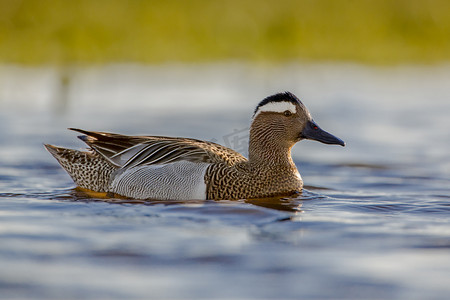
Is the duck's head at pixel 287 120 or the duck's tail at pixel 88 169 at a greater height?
the duck's head at pixel 287 120

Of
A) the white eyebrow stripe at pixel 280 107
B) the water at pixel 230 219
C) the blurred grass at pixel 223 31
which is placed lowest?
the water at pixel 230 219

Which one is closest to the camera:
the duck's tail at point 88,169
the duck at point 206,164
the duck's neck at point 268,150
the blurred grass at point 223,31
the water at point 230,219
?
the water at point 230,219

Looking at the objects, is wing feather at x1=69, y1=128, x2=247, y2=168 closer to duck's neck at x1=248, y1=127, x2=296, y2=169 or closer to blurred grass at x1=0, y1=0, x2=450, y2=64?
duck's neck at x1=248, y1=127, x2=296, y2=169

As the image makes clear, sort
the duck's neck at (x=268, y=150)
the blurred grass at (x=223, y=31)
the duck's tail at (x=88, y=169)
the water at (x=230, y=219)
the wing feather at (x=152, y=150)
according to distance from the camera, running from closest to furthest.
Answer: the water at (x=230, y=219) < the wing feather at (x=152, y=150) < the duck's neck at (x=268, y=150) < the duck's tail at (x=88, y=169) < the blurred grass at (x=223, y=31)

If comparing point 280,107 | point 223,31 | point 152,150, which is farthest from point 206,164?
point 223,31

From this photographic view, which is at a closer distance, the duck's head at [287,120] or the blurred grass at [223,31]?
the duck's head at [287,120]

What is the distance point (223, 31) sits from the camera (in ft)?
57.1

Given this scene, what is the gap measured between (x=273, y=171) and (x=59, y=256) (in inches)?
113

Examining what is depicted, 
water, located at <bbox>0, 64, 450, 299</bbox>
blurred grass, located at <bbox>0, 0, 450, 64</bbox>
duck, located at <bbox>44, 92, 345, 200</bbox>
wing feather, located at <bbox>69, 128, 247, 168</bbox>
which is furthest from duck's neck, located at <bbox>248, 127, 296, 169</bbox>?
blurred grass, located at <bbox>0, 0, 450, 64</bbox>

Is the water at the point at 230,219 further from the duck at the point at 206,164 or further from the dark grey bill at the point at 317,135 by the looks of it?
the dark grey bill at the point at 317,135

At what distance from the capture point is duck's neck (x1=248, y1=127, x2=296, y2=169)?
7535 millimetres

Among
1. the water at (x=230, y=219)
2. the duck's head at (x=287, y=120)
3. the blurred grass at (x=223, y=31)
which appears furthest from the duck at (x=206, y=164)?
the blurred grass at (x=223, y=31)

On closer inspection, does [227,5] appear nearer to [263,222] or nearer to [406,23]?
[406,23]

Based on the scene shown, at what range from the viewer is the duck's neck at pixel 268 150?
754 cm
